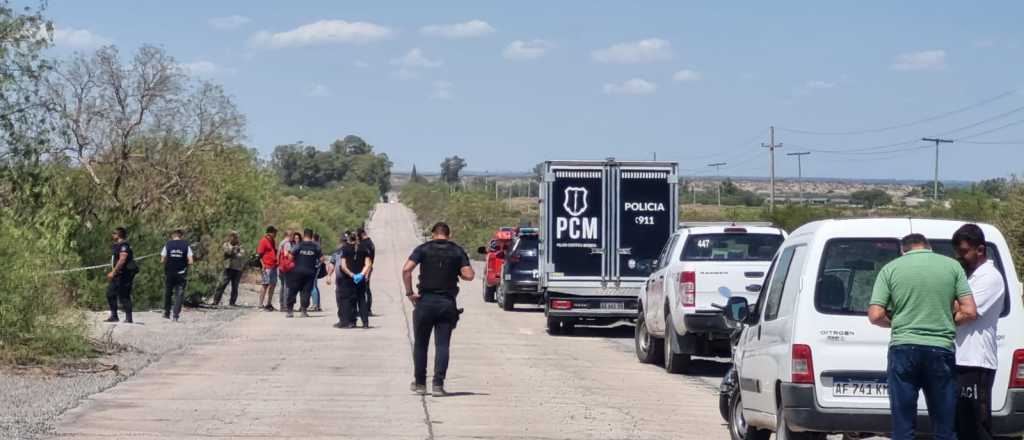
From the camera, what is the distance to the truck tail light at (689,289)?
17.1 m

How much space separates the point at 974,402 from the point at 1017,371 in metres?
0.47

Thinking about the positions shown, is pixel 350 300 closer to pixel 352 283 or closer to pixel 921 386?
pixel 352 283

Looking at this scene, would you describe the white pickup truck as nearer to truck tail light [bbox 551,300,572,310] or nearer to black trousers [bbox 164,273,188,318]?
truck tail light [bbox 551,300,572,310]

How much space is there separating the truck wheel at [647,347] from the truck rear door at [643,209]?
3.93 m

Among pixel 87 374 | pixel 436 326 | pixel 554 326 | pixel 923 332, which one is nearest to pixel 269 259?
pixel 554 326

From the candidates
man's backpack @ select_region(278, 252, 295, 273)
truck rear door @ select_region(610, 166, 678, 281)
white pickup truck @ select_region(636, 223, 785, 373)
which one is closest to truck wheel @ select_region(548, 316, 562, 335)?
truck rear door @ select_region(610, 166, 678, 281)

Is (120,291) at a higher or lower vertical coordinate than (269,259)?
lower

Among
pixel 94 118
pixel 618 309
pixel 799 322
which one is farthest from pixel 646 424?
pixel 94 118

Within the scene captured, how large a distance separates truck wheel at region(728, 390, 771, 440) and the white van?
3.82 feet

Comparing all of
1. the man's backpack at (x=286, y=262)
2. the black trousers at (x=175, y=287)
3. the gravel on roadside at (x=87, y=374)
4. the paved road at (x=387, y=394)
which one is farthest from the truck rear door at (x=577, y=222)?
the black trousers at (x=175, y=287)

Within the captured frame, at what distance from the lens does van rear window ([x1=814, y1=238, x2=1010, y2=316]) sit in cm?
920

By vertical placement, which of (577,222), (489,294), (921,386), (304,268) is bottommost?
(489,294)

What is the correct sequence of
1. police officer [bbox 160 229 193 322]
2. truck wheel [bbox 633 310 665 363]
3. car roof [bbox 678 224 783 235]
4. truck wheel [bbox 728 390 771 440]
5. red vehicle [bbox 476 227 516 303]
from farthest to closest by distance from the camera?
red vehicle [bbox 476 227 516 303], police officer [bbox 160 229 193 322], truck wheel [bbox 633 310 665 363], car roof [bbox 678 224 783 235], truck wheel [bbox 728 390 771 440]

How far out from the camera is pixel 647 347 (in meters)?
19.5
